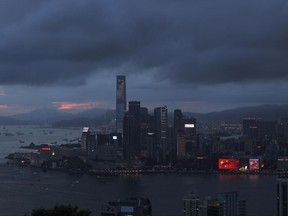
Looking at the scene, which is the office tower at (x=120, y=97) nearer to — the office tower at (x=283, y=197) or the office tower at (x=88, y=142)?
the office tower at (x=88, y=142)

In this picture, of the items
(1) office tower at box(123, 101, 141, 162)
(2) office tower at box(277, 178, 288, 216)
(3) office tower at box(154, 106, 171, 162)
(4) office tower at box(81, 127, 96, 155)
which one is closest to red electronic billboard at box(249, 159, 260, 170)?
(3) office tower at box(154, 106, 171, 162)

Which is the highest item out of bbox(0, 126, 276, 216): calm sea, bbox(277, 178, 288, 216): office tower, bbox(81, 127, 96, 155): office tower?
bbox(81, 127, 96, 155): office tower

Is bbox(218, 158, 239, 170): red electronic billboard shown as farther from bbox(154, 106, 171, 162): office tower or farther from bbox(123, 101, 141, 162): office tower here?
bbox(123, 101, 141, 162): office tower

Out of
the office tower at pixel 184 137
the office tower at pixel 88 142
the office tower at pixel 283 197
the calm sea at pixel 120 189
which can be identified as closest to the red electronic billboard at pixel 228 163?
the calm sea at pixel 120 189

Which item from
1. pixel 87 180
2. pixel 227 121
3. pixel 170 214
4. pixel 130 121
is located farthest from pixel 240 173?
pixel 227 121

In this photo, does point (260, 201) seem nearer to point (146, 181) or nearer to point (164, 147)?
point (146, 181)

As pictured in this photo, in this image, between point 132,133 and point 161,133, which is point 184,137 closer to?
point 161,133

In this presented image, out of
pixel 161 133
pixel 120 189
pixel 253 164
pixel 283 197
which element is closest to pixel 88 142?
pixel 161 133
